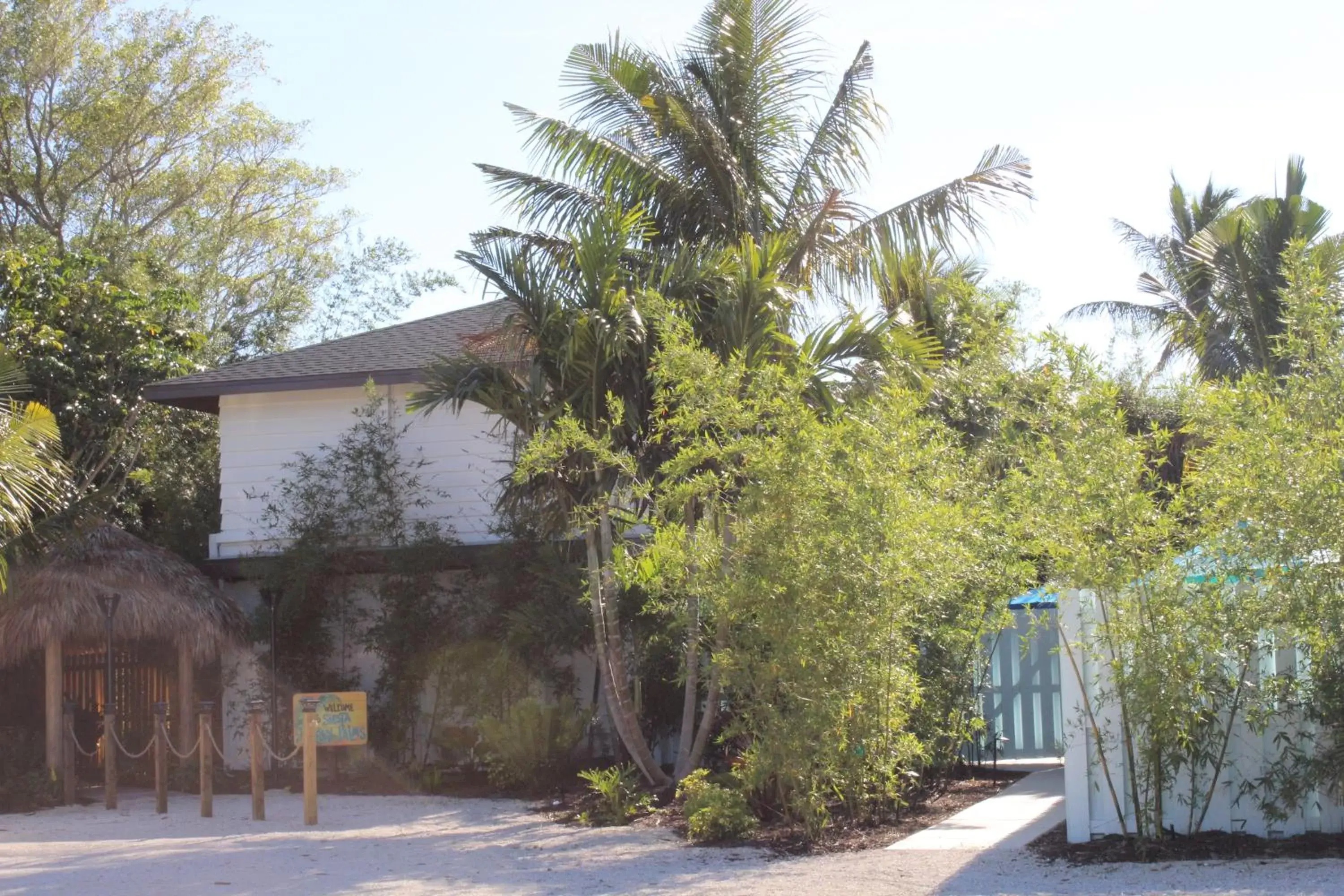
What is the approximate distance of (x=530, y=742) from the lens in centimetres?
1341

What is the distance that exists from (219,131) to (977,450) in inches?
847

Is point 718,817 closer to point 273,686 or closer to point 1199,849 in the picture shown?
point 1199,849

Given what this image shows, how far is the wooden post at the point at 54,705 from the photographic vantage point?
14195mm

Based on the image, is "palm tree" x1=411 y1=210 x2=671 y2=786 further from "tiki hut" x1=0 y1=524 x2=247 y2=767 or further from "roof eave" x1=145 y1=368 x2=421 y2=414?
"tiki hut" x1=0 y1=524 x2=247 y2=767

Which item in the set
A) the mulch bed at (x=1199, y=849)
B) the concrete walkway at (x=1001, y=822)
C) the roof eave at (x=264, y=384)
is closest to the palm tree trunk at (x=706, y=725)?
the concrete walkway at (x=1001, y=822)

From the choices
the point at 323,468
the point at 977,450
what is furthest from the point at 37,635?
the point at 977,450

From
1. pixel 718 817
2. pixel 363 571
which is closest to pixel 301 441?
pixel 363 571

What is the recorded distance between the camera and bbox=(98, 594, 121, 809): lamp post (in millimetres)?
13453

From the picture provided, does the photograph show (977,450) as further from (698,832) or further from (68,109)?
(68,109)

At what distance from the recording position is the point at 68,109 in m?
26.3

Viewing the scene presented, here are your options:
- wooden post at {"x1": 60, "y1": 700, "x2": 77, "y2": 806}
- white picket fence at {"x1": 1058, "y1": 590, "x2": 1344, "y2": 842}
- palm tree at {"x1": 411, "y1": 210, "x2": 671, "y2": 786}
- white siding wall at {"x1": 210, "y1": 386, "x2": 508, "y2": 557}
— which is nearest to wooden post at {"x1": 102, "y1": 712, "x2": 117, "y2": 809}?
wooden post at {"x1": 60, "y1": 700, "x2": 77, "y2": 806}

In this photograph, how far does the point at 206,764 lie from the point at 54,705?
10.1ft

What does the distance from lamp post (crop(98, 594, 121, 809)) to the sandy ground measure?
123cm

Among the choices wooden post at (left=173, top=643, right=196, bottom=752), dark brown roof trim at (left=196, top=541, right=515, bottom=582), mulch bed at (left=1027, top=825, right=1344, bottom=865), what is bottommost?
mulch bed at (left=1027, top=825, right=1344, bottom=865)
